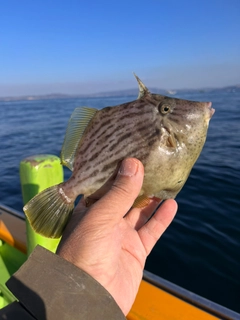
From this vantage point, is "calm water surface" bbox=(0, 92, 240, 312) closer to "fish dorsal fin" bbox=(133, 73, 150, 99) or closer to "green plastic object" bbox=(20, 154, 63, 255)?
"green plastic object" bbox=(20, 154, 63, 255)

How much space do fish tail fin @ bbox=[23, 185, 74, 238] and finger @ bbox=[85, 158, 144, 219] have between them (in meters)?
0.46

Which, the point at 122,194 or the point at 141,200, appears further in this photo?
the point at 141,200

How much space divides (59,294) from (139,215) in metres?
1.73

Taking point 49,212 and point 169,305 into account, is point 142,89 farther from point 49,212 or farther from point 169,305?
point 169,305

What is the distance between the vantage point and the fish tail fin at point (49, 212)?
9.16 feet

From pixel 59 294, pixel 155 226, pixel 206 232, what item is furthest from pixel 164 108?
pixel 206 232

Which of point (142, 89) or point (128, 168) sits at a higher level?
point (142, 89)

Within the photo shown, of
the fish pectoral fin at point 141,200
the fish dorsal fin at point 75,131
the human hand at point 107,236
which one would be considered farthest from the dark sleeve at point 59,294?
the fish dorsal fin at point 75,131

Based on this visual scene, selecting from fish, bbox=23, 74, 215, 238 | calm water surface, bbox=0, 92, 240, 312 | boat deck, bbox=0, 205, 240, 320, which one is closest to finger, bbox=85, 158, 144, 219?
fish, bbox=23, 74, 215, 238

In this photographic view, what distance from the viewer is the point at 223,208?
7.65m

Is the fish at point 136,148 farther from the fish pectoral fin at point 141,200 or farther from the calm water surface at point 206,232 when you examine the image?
the calm water surface at point 206,232

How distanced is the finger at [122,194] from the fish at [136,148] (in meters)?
0.20

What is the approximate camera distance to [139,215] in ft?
11.9

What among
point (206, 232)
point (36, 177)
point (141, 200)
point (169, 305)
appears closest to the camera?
point (141, 200)
